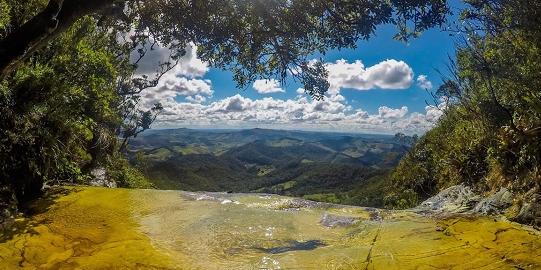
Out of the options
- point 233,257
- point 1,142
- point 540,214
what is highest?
point 1,142

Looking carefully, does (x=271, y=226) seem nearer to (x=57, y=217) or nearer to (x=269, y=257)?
(x=269, y=257)

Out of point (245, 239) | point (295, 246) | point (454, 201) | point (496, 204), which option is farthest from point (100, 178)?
point (496, 204)

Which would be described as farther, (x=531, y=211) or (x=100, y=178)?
(x=100, y=178)

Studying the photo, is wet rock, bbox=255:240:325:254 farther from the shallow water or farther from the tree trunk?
the tree trunk

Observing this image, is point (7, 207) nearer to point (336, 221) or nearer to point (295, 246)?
point (295, 246)

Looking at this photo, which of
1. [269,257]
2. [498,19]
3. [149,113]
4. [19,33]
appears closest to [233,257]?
[269,257]

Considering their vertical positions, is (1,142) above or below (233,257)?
above
